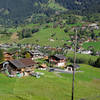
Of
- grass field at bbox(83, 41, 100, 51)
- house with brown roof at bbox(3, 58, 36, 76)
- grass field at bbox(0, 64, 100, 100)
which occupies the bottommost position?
grass field at bbox(0, 64, 100, 100)

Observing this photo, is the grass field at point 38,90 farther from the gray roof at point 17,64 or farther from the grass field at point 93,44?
the grass field at point 93,44

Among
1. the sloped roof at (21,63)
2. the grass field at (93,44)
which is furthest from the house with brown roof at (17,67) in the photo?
the grass field at (93,44)

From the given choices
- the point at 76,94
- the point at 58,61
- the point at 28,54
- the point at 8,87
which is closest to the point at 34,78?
the point at 8,87

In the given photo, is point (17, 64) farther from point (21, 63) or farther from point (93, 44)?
point (93, 44)

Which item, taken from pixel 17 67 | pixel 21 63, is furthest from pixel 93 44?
pixel 17 67

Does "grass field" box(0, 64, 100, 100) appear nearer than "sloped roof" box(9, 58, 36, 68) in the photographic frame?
Yes

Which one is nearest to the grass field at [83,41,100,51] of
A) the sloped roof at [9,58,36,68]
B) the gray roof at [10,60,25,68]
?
the sloped roof at [9,58,36,68]

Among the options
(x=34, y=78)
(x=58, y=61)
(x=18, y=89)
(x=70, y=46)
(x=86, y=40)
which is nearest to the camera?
(x=18, y=89)

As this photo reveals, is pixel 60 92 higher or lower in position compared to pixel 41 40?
lower

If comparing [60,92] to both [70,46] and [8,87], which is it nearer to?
[8,87]

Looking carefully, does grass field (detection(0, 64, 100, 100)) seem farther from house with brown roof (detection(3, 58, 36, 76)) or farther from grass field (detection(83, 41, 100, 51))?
grass field (detection(83, 41, 100, 51))

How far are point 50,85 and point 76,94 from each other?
7.89 metres

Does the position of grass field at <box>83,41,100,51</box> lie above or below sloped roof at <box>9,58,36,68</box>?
above

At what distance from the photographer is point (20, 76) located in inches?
2125
